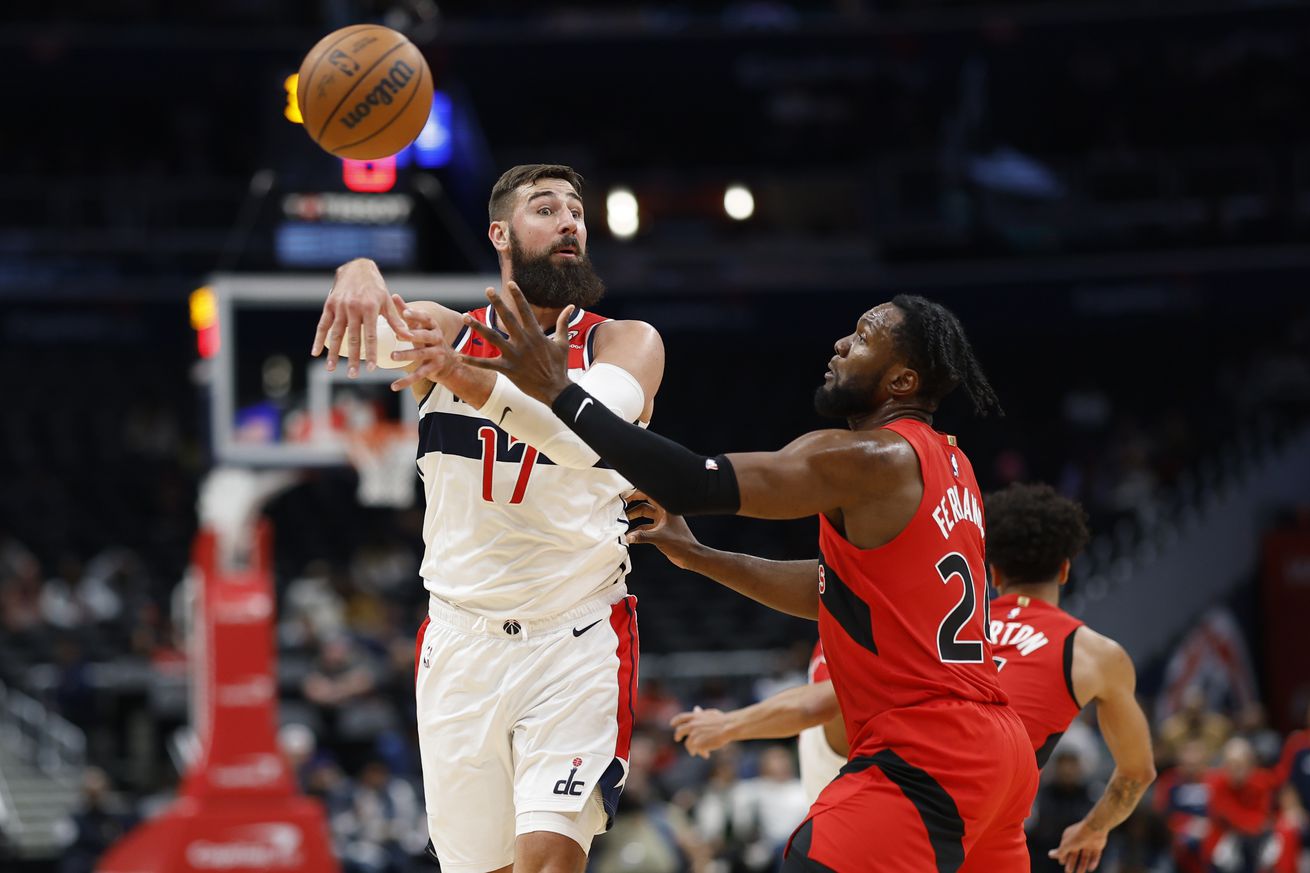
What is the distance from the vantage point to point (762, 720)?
554 centimetres

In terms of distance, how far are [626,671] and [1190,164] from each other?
673 inches

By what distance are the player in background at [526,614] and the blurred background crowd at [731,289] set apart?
A: 9.30m

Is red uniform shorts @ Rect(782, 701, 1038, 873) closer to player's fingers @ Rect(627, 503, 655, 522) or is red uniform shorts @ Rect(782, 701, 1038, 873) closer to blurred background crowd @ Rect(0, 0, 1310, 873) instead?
player's fingers @ Rect(627, 503, 655, 522)

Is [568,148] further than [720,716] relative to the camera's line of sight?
Yes

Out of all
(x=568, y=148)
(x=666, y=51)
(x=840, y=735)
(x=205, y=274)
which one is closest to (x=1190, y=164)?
(x=666, y=51)

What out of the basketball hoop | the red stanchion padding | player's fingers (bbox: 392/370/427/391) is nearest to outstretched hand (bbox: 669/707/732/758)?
player's fingers (bbox: 392/370/427/391)

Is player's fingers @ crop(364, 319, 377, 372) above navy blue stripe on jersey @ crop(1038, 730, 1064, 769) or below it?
above

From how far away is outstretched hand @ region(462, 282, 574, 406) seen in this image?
4242 mm

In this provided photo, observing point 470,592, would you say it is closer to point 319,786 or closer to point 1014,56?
point 319,786

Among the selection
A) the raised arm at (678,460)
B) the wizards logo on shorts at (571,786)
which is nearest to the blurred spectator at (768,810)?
the wizards logo on shorts at (571,786)

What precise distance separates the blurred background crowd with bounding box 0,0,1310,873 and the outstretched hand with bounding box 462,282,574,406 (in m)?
10.1

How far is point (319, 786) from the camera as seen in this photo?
535 inches

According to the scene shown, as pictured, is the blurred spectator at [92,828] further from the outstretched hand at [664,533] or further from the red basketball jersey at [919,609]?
the red basketball jersey at [919,609]

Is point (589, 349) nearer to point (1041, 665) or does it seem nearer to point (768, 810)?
point (1041, 665)
